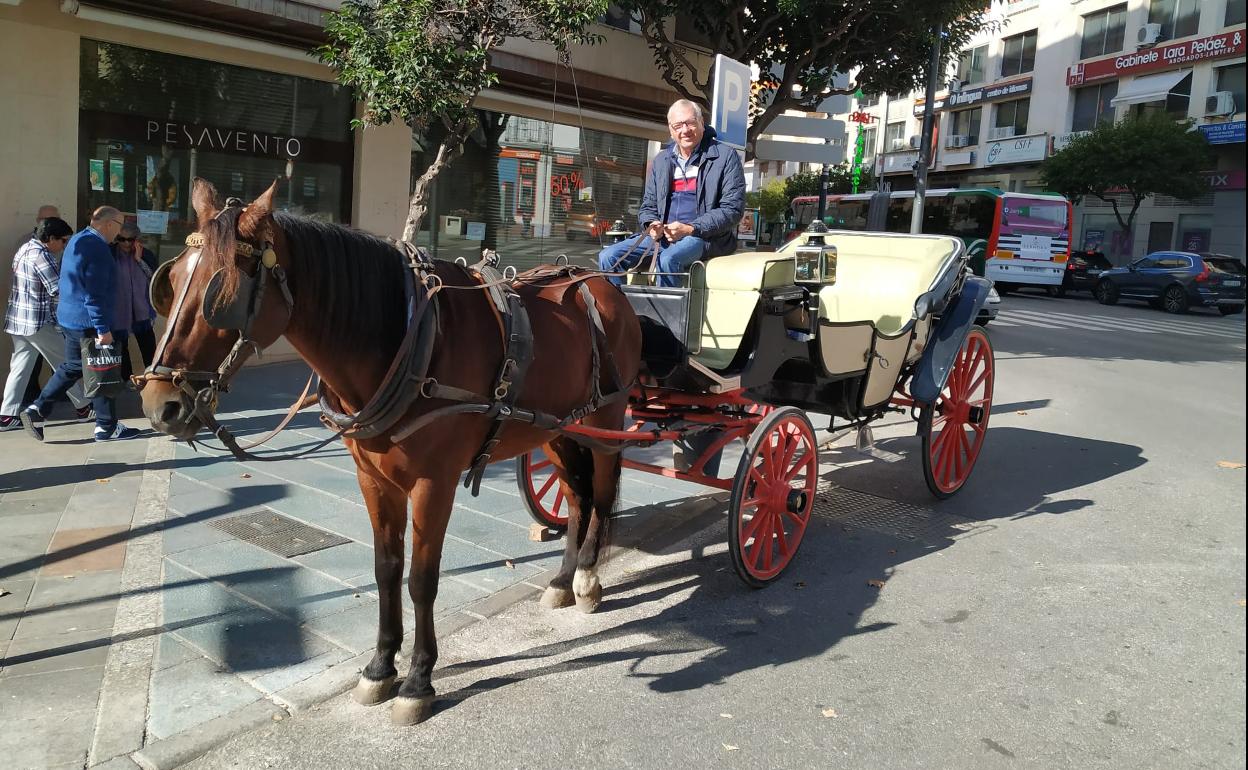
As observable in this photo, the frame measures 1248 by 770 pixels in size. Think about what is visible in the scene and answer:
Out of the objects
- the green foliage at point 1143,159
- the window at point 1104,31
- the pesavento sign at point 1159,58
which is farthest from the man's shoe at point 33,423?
the window at point 1104,31

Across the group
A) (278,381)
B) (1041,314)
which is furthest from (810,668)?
(1041,314)

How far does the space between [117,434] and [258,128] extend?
14.8ft

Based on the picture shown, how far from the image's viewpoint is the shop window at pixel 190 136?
30.8 feet

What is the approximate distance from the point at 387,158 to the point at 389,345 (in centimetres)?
912

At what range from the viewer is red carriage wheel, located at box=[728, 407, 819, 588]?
4.68 m

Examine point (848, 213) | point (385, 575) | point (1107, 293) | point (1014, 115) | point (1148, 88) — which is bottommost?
point (385, 575)

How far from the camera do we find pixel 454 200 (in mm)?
12703

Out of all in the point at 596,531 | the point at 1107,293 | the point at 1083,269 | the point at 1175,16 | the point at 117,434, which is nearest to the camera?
the point at 596,531

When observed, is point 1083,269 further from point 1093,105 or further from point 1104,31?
point 1104,31

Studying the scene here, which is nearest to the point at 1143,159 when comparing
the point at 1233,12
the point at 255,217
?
the point at 1233,12

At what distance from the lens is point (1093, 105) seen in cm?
4038

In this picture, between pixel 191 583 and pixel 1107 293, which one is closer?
pixel 191 583

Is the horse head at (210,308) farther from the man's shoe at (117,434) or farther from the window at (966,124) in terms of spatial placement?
the window at (966,124)

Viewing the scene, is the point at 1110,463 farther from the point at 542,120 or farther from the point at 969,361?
the point at 542,120
